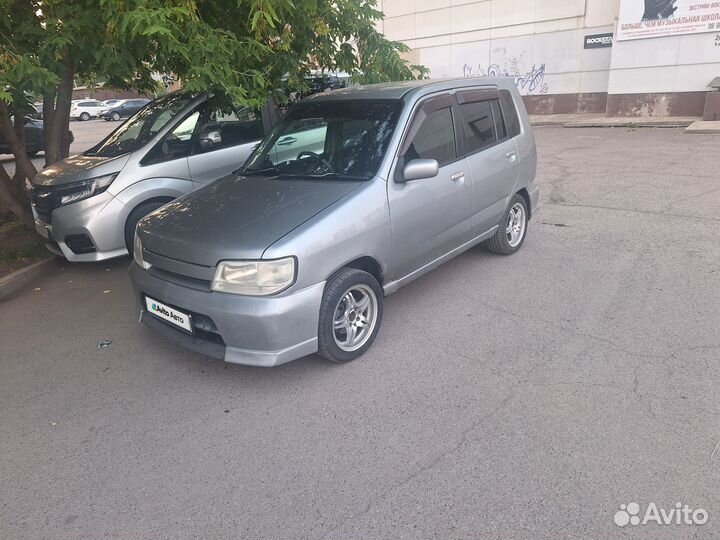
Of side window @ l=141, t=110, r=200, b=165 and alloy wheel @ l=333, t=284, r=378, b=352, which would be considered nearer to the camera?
alloy wheel @ l=333, t=284, r=378, b=352

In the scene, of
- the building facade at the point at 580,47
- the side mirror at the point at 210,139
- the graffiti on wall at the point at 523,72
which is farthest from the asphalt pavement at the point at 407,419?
the graffiti on wall at the point at 523,72

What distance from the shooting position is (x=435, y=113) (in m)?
4.38

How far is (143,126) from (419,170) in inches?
154

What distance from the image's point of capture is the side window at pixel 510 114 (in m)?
5.36

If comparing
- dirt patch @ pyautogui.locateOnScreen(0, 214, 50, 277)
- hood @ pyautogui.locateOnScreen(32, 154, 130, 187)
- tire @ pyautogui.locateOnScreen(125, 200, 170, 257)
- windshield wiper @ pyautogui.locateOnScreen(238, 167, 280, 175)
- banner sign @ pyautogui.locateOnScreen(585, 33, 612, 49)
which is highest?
banner sign @ pyautogui.locateOnScreen(585, 33, 612, 49)

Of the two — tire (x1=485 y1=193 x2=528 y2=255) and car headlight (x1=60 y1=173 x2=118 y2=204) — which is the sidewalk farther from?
car headlight (x1=60 y1=173 x2=118 y2=204)

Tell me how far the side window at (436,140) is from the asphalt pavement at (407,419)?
1276 millimetres

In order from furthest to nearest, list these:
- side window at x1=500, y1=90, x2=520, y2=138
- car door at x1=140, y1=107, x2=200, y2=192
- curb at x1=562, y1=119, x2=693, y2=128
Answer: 1. curb at x1=562, y1=119, x2=693, y2=128
2. car door at x1=140, y1=107, x2=200, y2=192
3. side window at x1=500, y1=90, x2=520, y2=138

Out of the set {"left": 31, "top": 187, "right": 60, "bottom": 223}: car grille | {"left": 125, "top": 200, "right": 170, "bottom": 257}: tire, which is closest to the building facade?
{"left": 125, "top": 200, "right": 170, "bottom": 257}: tire

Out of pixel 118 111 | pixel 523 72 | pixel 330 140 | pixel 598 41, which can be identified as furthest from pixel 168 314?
pixel 118 111

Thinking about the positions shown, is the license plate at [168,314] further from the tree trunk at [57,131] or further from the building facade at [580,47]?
the building facade at [580,47]

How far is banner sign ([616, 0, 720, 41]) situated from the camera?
1549 centimetres

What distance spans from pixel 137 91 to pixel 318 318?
5799 millimetres

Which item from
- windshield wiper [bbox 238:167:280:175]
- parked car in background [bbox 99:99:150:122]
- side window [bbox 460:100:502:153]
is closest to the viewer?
windshield wiper [bbox 238:167:280:175]
